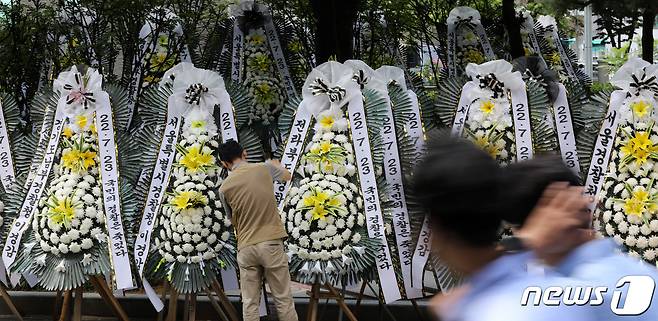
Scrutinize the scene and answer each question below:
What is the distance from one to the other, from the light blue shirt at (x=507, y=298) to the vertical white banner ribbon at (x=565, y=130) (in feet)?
15.3

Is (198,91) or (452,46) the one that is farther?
(452,46)

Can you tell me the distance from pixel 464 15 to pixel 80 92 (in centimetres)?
525

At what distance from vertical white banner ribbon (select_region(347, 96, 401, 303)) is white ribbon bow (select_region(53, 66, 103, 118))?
206 centimetres

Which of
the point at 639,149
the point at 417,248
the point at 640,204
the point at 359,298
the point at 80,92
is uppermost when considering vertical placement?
the point at 80,92

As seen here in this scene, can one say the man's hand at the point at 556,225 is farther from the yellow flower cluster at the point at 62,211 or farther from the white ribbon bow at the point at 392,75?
the yellow flower cluster at the point at 62,211

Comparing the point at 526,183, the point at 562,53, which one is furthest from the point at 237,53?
the point at 526,183

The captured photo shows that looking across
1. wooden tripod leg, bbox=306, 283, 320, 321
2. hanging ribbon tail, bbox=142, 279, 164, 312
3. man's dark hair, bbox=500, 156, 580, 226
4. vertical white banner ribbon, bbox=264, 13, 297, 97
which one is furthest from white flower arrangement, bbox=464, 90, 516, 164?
man's dark hair, bbox=500, 156, 580, 226

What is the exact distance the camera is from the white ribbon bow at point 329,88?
659 cm

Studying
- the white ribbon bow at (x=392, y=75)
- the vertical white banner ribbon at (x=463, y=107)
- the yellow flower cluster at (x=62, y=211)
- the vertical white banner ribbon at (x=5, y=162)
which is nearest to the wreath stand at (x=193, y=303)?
the yellow flower cluster at (x=62, y=211)

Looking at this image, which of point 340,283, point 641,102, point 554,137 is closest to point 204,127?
point 340,283

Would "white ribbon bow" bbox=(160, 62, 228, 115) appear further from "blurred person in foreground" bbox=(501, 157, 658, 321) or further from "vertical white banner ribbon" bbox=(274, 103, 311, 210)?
"blurred person in foreground" bbox=(501, 157, 658, 321)

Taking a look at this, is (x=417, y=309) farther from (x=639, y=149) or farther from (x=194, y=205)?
(x=639, y=149)

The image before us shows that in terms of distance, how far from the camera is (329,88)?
6.60 meters

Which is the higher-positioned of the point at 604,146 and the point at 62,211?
the point at 604,146
